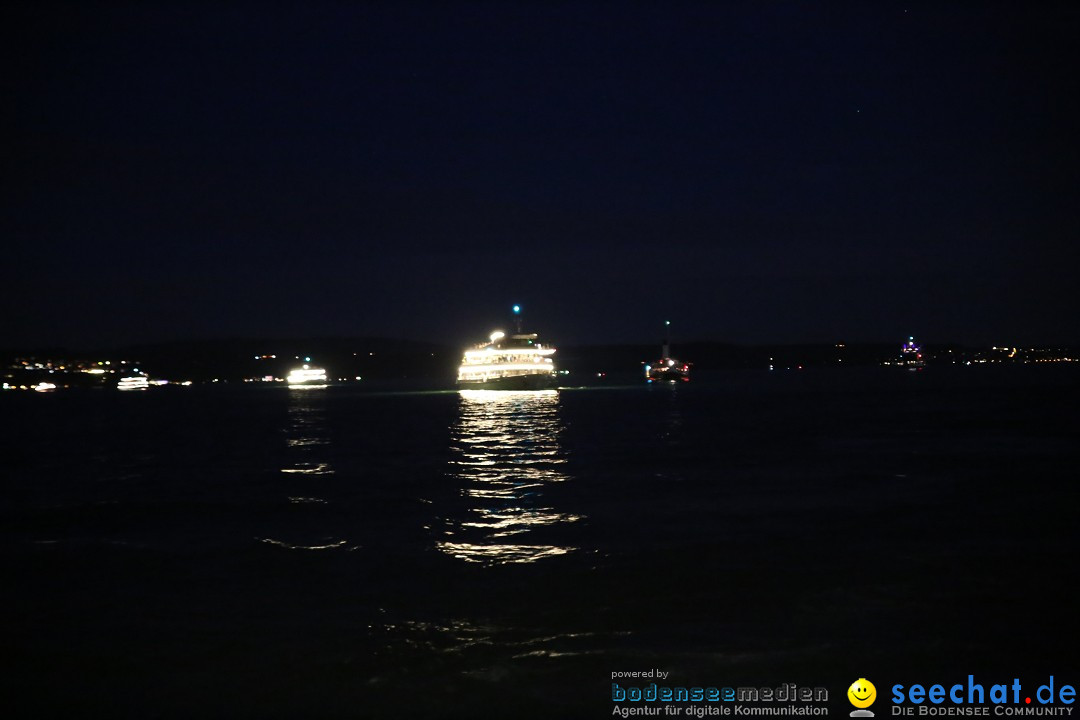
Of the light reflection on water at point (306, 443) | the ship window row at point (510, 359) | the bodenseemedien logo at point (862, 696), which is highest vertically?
the ship window row at point (510, 359)

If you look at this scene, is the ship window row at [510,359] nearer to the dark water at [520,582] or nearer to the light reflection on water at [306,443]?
the light reflection on water at [306,443]

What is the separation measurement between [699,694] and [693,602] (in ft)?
9.46

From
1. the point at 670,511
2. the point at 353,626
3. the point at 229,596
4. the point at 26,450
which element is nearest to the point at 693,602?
the point at 353,626

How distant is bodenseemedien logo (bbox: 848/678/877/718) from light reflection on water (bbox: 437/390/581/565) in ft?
19.6

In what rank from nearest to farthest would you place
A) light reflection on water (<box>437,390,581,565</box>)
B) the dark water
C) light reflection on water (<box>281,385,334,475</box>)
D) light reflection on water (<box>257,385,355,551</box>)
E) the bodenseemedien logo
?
the bodenseemedien logo, the dark water, light reflection on water (<box>437,390,581,565</box>), light reflection on water (<box>257,385,355,551</box>), light reflection on water (<box>281,385,334,475</box>)

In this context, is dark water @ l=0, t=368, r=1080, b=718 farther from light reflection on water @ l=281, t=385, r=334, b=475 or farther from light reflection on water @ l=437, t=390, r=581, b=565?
light reflection on water @ l=281, t=385, r=334, b=475

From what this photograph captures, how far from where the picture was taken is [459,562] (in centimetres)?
1295

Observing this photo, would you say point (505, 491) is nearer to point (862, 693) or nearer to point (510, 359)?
point (862, 693)

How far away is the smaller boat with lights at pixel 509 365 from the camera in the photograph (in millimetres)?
113875

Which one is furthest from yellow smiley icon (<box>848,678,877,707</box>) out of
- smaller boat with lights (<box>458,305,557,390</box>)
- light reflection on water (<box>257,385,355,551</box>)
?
smaller boat with lights (<box>458,305,557,390</box>)

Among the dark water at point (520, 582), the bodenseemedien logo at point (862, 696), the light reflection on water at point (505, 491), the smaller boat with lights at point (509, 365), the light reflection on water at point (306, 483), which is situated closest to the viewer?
the bodenseemedien logo at point (862, 696)

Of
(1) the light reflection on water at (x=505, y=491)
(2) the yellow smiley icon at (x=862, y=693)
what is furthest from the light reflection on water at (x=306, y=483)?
(2) the yellow smiley icon at (x=862, y=693)

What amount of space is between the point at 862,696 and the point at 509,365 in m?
110

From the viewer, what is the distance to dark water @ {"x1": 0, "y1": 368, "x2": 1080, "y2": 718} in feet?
26.3
